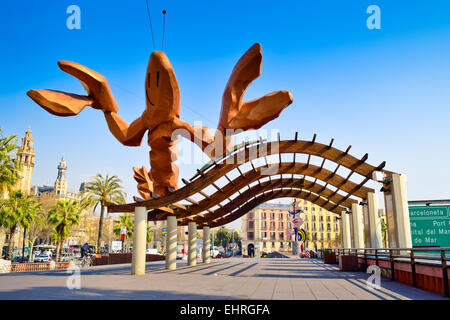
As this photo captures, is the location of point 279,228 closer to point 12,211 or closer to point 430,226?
point 12,211

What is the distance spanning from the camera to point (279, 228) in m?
90.4

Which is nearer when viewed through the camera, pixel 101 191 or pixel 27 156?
pixel 101 191

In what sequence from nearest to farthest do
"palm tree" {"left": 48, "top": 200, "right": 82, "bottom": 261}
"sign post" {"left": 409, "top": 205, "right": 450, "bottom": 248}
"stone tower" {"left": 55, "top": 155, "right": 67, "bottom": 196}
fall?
"sign post" {"left": 409, "top": 205, "right": 450, "bottom": 248}
"palm tree" {"left": 48, "top": 200, "right": 82, "bottom": 261}
"stone tower" {"left": 55, "top": 155, "right": 67, "bottom": 196}

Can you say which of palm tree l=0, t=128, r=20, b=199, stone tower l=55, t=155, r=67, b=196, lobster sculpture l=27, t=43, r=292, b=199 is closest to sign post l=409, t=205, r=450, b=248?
lobster sculpture l=27, t=43, r=292, b=199

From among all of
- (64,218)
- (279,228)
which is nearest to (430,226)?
(64,218)

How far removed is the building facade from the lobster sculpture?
7790 centimetres

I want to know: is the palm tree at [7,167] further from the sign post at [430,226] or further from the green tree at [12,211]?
the sign post at [430,226]

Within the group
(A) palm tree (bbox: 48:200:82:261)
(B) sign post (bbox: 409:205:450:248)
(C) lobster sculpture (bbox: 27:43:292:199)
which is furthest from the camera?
(A) palm tree (bbox: 48:200:82:261)

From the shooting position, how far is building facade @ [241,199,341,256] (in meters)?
88.4

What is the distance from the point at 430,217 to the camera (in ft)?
46.8

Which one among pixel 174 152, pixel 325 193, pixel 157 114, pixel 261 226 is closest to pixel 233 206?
pixel 325 193

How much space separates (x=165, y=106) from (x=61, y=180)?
19838cm

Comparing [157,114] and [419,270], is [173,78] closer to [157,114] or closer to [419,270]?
[157,114]

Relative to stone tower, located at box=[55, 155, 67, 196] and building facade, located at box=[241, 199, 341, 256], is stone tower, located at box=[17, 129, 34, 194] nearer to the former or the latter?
building facade, located at box=[241, 199, 341, 256]
